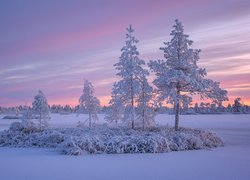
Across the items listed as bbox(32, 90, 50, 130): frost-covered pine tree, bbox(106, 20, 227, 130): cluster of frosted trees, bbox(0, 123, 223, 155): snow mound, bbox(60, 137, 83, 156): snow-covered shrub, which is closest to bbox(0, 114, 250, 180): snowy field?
bbox(60, 137, 83, 156): snow-covered shrub

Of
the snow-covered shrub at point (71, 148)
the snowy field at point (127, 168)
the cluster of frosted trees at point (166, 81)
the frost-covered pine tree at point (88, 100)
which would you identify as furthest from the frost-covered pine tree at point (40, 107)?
the snowy field at point (127, 168)

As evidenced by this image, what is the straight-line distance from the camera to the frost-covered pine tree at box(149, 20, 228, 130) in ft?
108

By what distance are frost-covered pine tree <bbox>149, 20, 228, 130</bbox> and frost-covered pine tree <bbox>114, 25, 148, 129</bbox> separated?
2.17 meters

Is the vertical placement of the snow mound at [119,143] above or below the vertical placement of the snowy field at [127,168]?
above

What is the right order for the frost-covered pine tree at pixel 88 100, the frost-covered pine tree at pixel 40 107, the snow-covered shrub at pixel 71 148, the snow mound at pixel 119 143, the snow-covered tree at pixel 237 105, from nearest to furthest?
the snow-covered shrub at pixel 71 148 → the snow mound at pixel 119 143 → the frost-covered pine tree at pixel 40 107 → the frost-covered pine tree at pixel 88 100 → the snow-covered tree at pixel 237 105

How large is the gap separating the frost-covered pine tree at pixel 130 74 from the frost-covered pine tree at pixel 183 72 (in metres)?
2.17

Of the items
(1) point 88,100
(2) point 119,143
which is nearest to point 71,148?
(2) point 119,143

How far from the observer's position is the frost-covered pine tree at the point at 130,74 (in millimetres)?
35656

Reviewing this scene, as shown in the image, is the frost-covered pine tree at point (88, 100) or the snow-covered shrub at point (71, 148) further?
the frost-covered pine tree at point (88, 100)

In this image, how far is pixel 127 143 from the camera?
24266 mm

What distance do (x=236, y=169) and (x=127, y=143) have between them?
9368 millimetres

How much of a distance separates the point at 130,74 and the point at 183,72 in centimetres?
559

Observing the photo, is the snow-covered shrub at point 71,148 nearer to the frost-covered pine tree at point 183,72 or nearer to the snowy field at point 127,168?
the snowy field at point 127,168

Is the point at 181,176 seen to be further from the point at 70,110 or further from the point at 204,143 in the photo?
the point at 70,110
